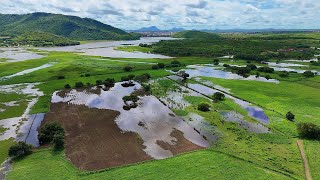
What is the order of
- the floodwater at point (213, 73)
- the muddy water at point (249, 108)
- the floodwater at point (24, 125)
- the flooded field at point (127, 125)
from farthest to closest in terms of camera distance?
1. the floodwater at point (213, 73)
2. the muddy water at point (249, 108)
3. the floodwater at point (24, 125)
4. the flooded field at point (127, 125)

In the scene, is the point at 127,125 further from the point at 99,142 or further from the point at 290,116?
the point at 290,116

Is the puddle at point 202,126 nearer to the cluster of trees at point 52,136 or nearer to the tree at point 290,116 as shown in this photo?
the tree at point 290,116

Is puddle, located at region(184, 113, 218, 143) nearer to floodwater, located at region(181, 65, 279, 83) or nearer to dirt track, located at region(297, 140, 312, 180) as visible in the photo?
dirt track, located at region(297, 140, 312, 180)

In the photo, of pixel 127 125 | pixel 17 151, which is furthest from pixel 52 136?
pixel 127 125

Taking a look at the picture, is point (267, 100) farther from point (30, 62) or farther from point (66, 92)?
point (30, 62)

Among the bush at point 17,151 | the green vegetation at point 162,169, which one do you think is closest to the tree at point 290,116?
the green vegetation at point 162,169

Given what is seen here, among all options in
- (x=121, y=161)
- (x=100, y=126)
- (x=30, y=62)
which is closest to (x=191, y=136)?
(x=121, y=161)

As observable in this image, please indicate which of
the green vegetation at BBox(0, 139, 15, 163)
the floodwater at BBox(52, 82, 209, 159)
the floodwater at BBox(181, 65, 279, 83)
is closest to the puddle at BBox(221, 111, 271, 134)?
the floodwater at BBox(52, 82, 209, 159)
